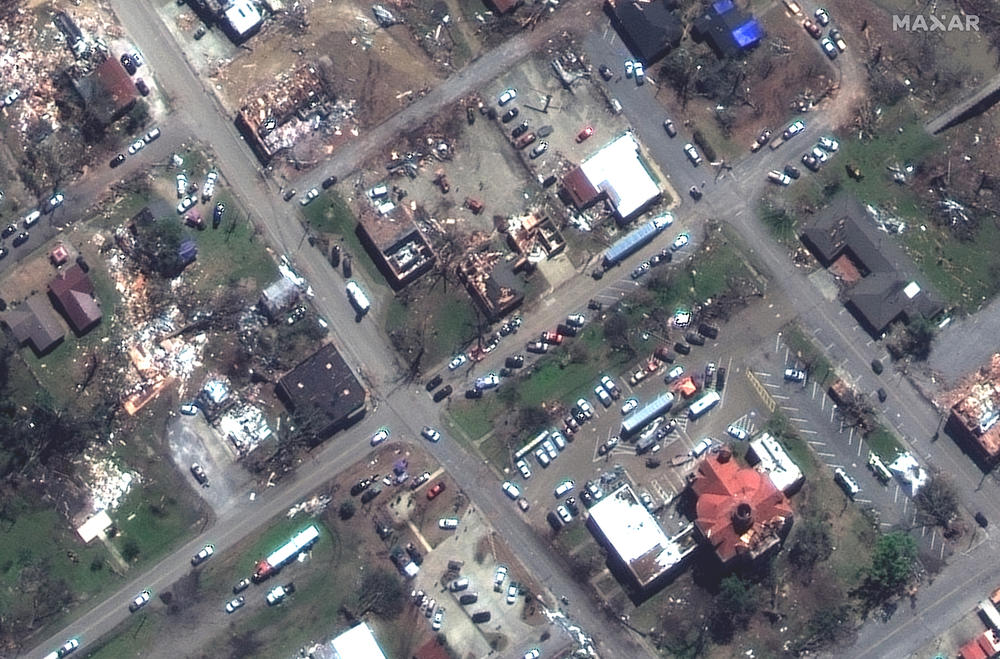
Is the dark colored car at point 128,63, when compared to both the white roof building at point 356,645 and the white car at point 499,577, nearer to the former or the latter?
the white roof building at point 356,645

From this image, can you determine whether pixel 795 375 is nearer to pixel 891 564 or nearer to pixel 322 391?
pixel 891 564

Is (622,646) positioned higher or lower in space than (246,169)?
lower

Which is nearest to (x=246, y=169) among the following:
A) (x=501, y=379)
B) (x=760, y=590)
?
(x=501, y=379)

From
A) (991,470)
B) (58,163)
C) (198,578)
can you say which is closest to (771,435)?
(991,470)

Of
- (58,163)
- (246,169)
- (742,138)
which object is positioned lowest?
(742,138)

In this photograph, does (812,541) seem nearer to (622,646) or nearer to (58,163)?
(622,646)

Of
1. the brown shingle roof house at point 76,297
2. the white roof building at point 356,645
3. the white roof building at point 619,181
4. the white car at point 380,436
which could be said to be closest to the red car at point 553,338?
the white roof building at point 619,181
